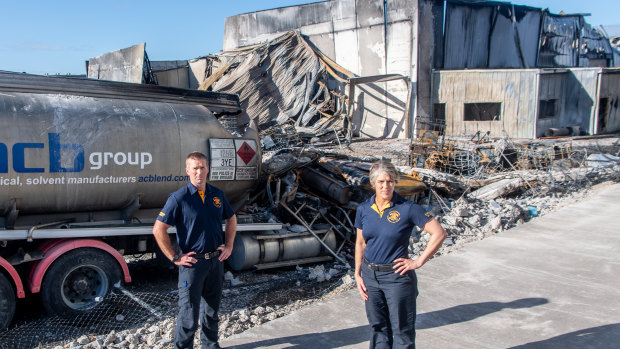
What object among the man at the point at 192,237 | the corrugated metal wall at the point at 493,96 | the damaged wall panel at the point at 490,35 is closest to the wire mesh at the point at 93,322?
the man at the point at 192,237

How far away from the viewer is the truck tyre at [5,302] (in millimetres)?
5281

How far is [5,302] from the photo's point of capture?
17.4ft

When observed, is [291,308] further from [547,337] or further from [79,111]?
[79,111]

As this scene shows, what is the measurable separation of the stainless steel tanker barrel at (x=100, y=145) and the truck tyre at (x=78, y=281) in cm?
66

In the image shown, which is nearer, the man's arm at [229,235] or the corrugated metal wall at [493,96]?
the man's arm at [229,235]

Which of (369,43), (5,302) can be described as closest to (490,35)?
(369,43)

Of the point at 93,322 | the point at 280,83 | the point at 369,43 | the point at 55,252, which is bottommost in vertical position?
the point at 93,322

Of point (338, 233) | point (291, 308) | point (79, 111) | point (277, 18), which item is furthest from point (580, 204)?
point (277, 18)

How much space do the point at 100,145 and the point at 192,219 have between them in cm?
264

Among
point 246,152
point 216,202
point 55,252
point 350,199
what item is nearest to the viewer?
point 216,202

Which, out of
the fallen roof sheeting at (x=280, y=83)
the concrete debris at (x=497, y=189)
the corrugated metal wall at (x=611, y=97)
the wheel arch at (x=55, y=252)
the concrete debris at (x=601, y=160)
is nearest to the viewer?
the wheel arch at (x=55, y=252)

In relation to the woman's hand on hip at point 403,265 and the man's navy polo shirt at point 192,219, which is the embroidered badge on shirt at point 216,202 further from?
the woman's hand on hip at point 403,265

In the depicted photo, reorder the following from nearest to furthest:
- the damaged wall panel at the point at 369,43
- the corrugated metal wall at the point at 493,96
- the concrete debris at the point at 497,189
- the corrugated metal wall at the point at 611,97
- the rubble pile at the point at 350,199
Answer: the rubble pile at the point at 350,199
the concrete debris at the point at 497,189
the corrugated metal wall at the point at 493,96
the damaged wall panel at the point at 369,43
the corrugated metal wall at the point at 611,97

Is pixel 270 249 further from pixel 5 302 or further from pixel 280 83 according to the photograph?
pixel 280 83
